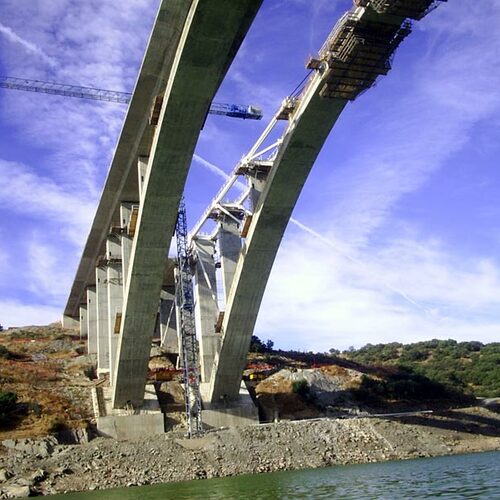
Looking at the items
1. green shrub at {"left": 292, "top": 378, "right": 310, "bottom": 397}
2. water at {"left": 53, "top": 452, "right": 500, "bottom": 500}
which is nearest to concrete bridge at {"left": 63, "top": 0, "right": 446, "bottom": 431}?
green shrub at {"left": 292, "top": 378, "right": 310, "bottom": 397}

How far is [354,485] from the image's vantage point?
16625mm

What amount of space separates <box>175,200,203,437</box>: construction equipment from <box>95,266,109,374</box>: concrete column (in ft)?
20.3

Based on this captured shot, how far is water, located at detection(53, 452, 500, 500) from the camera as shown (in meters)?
14.3

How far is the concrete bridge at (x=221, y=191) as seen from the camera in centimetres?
1905

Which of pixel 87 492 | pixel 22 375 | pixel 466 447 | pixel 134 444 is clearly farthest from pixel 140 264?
pixel 466 447

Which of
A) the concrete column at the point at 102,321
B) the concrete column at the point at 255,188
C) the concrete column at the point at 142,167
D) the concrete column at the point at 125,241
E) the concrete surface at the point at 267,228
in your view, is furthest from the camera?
the concrete column at the point at 102,321

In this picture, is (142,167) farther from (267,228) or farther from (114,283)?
(114,283)

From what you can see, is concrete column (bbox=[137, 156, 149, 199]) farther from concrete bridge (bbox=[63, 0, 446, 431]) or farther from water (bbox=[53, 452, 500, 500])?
water (bbox=[53, 452, 500, 500])

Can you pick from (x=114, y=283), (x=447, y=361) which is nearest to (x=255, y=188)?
(x=114, y=283)

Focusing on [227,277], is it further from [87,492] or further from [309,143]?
[87,492]

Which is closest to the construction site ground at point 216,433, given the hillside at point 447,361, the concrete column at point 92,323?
the concrete column at point 92,323

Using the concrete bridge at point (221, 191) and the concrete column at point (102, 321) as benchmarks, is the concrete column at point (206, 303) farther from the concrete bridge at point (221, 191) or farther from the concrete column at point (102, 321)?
the concrete column at point (102, 321)

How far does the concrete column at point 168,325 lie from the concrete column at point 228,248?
13081mm

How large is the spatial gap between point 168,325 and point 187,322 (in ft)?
31.3
